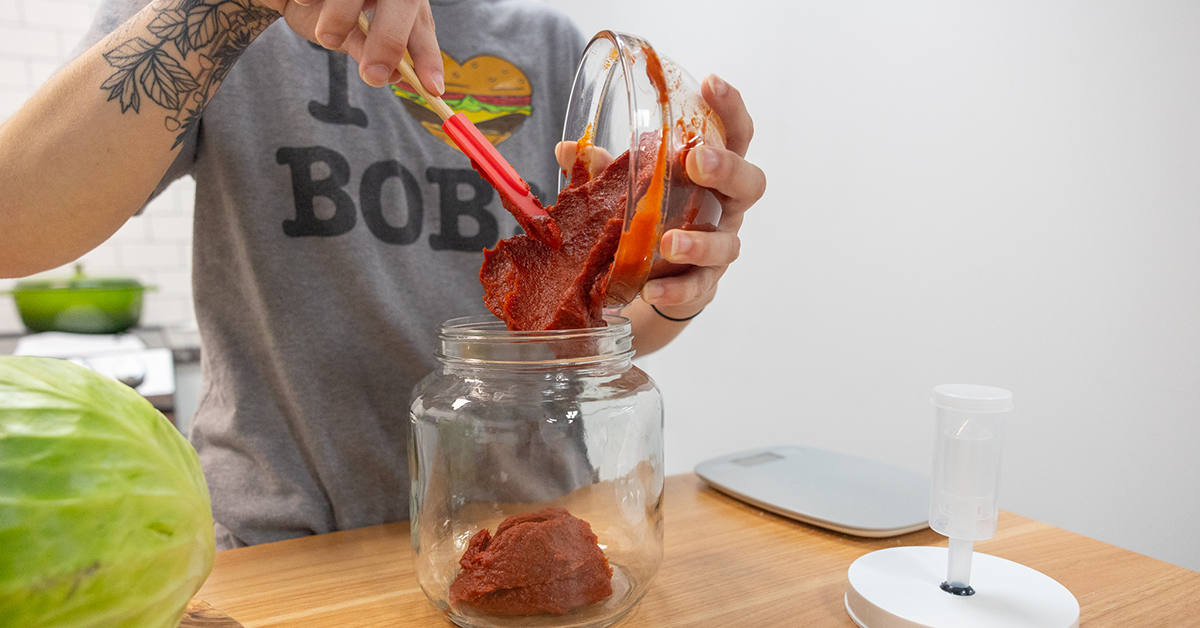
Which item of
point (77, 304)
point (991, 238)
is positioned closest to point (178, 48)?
point (991, 238)

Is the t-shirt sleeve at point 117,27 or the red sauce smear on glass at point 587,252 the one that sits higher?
the t-shirt sleeve at point 117,27

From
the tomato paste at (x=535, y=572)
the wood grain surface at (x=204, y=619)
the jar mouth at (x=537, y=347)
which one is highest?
the jar mouth at (x=537, y=347)

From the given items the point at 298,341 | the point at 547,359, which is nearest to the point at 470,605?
the point at 547,359

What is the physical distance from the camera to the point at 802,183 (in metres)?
1.63

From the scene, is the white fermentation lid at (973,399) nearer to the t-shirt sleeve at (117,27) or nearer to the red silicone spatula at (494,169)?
the red silicone spatula at (494,169)

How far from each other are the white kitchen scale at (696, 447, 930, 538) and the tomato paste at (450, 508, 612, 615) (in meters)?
0.32

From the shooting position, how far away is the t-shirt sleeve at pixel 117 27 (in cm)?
82

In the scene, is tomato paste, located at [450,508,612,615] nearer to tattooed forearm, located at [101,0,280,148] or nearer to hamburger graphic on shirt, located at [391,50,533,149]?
tattooed forearm, located at [101,0,280,148]

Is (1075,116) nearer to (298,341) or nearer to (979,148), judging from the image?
(979,148)

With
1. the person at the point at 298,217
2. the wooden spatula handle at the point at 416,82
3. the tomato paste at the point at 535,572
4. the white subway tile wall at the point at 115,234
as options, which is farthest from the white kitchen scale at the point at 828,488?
the white subway tile wall at the point at 115,234

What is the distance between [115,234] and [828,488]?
192 cm

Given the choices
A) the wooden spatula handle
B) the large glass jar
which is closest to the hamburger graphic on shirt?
the wooden spatula handle

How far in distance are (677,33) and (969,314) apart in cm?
113

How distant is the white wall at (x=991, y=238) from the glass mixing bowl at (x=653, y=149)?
797 mm
